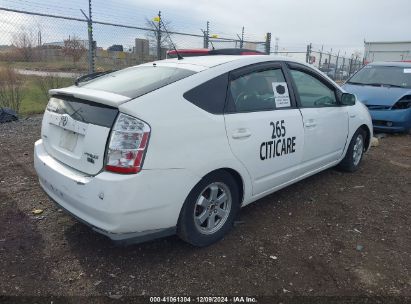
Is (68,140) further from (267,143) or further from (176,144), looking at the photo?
(267,143)

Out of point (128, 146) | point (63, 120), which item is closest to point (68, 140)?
point (63, 120)

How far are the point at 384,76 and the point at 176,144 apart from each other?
7870mm

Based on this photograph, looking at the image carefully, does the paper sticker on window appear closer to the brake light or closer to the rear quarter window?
the rear quarter window

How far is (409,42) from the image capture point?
23.7m

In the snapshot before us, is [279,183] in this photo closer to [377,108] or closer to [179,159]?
[179,159]

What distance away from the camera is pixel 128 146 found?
2.51 metres

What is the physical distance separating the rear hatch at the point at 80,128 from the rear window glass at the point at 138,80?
156 millimetres

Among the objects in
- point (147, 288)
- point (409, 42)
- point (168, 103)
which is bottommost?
point (147, 288)

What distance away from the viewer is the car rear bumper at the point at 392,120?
24.9ft

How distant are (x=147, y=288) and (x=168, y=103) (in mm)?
1374

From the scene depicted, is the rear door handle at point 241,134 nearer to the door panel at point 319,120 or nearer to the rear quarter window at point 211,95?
the rear quarter window at point 211,95

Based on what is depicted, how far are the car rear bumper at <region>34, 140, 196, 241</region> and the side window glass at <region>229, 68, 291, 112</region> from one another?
3.10 ft

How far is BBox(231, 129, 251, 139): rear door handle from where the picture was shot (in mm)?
3094

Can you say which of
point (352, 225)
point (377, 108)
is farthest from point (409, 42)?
point (352, 225)
